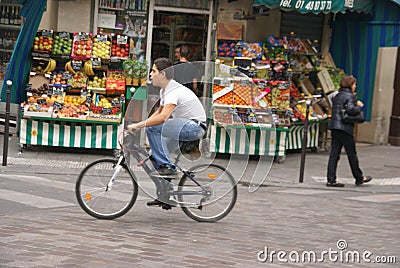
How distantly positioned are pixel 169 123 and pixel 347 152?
4.90 m

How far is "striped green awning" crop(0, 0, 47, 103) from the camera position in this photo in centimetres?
1305

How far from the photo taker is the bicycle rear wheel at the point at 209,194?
840 centimetres

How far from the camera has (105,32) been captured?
14.5 metres

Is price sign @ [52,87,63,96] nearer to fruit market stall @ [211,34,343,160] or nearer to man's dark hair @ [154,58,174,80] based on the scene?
fruit market stall @ [211,34,343,160]

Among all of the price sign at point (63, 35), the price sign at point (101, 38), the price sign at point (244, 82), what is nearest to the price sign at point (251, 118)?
the price sign at point (244, 82)

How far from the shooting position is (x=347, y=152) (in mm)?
12195

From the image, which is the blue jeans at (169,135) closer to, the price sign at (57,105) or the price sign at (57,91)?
the price sign at (57,105)

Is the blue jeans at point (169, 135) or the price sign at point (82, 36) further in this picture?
the price sign at point (82, 36)

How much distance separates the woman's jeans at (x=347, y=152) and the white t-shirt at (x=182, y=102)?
4.49 metres

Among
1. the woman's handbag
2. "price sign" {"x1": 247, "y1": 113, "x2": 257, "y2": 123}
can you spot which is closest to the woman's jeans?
the woman's handbag

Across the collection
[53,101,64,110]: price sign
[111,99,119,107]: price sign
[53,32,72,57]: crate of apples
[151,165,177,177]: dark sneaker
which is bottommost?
[151,165,177,177]: dark sneaker

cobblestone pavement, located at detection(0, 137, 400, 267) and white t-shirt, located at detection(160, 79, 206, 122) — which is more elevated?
white t-shirt, located at detection(160, 79, 206, 122)

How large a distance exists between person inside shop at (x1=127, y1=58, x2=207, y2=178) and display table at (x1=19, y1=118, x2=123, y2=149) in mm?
5045

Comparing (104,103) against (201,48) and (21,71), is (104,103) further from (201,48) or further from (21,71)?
(201,48)
